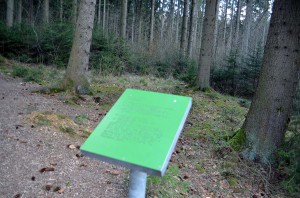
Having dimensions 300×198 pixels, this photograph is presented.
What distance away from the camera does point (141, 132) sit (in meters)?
2.04

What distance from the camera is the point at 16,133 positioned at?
439 centimetres

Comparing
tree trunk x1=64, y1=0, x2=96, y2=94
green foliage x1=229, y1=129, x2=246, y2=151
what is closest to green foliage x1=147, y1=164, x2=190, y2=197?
green foliage x1=229, y1=129, x2=246, y2=151

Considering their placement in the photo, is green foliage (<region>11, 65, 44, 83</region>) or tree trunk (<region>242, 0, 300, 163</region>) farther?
green foliage (<region>11, 65, 44, 83</region>)

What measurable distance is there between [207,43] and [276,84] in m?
6.18

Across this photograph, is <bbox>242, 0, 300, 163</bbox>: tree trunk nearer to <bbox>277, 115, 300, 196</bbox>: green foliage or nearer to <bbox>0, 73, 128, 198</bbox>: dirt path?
<bbox>277, 115, 300, 196</bbox>: green foliage

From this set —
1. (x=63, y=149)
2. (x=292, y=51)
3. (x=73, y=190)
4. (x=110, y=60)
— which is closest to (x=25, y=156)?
(x=63, y=149)

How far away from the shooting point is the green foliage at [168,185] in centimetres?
335

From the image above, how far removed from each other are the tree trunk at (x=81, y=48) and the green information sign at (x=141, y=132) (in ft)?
16.5

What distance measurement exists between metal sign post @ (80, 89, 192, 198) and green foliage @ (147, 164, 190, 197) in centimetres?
136

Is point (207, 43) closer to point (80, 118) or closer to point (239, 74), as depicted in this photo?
point (239, 74)

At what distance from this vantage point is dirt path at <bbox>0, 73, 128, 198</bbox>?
3.19 m

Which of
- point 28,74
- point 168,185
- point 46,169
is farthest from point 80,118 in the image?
point 28,74

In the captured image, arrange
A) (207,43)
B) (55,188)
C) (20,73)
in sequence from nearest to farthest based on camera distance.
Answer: (55,188) → (20,73) → (207,43)

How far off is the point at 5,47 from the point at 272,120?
42.0ft
